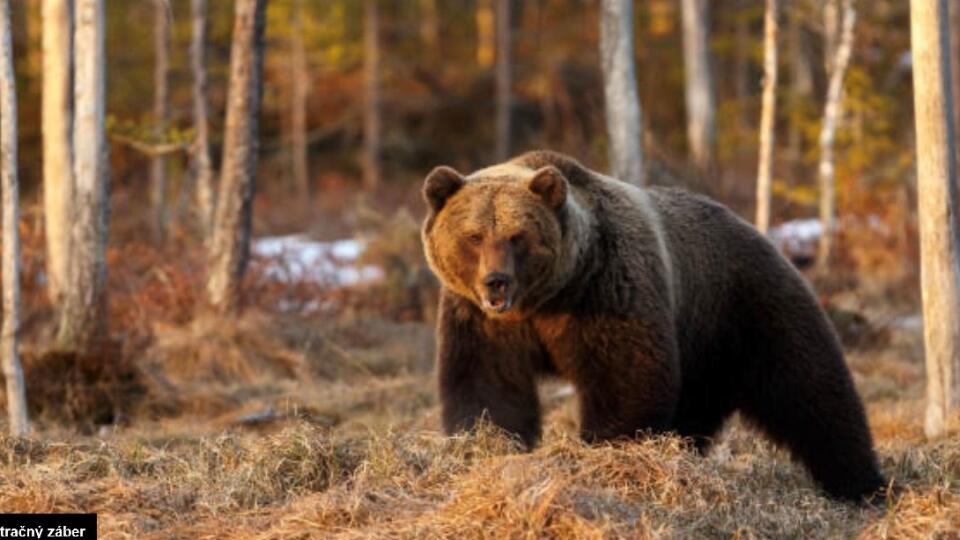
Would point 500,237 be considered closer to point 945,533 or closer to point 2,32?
point 945,533

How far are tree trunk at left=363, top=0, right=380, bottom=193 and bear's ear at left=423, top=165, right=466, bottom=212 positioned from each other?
2687cm

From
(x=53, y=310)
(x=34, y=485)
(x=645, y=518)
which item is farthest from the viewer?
(x=53, y=310)

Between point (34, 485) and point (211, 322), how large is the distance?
7.16 m

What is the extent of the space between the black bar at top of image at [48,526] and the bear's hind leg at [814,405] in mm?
3516

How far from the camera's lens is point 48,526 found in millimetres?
6211

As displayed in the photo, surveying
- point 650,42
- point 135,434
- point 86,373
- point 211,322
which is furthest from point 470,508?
point 650,42

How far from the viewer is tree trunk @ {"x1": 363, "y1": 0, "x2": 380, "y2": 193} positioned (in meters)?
34.4

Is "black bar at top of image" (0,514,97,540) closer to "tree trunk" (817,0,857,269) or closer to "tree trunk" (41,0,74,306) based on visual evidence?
"tree trunk" (41,0,74,306)

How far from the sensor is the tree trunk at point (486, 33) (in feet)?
131

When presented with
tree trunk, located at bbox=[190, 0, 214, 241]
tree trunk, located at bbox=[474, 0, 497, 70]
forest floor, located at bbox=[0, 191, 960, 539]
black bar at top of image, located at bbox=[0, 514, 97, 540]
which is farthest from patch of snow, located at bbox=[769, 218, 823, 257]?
tree trunk, located at bbox=[474, 0, 497, 70]

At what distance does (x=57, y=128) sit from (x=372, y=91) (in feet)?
69.9

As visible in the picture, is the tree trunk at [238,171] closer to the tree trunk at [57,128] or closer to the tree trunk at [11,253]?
the tree trunk at [57,128]

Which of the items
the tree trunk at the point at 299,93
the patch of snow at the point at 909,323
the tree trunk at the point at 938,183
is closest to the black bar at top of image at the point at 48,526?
the tree trunk at the point at 938,183

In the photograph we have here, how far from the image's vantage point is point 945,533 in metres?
6.25
